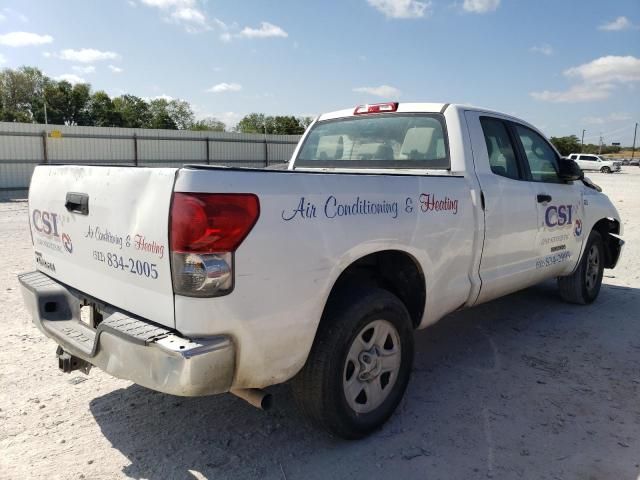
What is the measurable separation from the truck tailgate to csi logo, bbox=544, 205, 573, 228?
11.4ft

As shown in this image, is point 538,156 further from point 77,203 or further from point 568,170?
point 77,203

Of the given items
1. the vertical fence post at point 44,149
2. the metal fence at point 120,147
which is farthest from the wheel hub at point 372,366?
the vertical fence post at point 44,149

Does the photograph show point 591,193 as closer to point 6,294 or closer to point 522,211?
point 522,211

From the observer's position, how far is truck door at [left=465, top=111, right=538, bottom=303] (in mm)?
3832

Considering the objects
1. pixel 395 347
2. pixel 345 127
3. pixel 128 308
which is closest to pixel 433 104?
pixel 345 127

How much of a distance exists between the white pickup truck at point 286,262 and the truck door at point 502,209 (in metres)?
0.02

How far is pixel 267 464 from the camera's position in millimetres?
2746

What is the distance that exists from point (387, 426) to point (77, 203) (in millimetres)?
2165

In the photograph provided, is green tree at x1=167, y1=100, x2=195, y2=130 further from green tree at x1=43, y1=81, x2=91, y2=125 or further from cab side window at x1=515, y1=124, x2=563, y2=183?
cab side window at x1=515, y1=124, x2=563, y2=183

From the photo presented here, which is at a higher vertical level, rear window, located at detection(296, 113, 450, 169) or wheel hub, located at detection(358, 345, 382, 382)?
rear window, located at detection(296, 113, 450, 169)

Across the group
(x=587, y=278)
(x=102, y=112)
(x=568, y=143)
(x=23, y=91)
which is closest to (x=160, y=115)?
(x=102, y=112)

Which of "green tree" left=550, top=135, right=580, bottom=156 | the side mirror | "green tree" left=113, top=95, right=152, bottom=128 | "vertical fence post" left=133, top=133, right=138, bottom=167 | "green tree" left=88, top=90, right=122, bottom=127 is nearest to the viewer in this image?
the side mirror

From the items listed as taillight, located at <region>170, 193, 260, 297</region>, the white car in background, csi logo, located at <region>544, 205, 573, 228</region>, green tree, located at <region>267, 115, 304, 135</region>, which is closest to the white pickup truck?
taillight, located at <region>170, 193, 260, 297</region>

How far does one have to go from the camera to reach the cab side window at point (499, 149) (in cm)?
406
